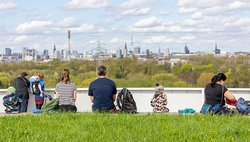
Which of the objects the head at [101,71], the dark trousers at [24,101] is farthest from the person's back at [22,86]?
the head at [101,71]

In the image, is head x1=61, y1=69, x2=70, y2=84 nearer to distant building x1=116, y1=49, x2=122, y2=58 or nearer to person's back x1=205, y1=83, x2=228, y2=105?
person's back x1=205, y1=83, x2=228, y2=105

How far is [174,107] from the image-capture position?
1664 centimetres

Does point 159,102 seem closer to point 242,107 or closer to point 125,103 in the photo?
point 125,103

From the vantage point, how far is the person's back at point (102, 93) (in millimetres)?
12398

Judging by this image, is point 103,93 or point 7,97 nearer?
point 103,93

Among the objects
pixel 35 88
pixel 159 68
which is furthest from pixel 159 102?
pixel 159 68

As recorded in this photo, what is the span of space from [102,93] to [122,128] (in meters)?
3.21

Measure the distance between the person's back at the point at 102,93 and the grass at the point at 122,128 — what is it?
132 cm

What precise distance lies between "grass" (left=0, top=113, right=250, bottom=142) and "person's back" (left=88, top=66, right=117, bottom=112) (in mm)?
1316

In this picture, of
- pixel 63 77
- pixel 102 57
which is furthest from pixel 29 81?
pixel 102 57

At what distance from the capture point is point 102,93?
40.6 feet

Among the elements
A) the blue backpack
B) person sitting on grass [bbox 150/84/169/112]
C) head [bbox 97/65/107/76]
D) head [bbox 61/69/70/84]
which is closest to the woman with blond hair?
head [bbox 61/69/70/84]

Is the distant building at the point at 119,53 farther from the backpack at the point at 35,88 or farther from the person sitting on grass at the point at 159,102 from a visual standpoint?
the person sitting on grass at the point at 159,102

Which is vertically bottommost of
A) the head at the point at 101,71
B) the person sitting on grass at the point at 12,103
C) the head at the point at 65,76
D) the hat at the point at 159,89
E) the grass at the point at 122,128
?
the person sitting on grass at the point at 12,103
